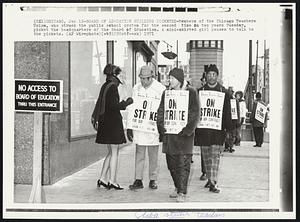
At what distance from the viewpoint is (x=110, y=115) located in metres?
5.83

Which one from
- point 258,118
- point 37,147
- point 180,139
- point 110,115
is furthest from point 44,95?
point 258,118

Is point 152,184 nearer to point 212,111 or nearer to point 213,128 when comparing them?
point 213,128

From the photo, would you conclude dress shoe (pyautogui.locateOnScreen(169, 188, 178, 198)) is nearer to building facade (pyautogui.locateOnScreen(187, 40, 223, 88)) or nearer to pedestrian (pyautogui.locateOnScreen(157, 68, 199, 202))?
pedestrian (pyautogui.locateOnScreen(157, 68, 199, 202))

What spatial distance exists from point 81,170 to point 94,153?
0.39m

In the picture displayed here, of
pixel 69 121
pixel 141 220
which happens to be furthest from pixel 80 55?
pixel 141 220

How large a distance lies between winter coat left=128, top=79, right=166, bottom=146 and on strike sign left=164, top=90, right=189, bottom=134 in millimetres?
432

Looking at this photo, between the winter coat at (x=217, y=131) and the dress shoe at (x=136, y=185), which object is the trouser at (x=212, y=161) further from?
the dress shoe at (x=136, y=185)

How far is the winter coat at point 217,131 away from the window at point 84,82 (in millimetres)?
1518

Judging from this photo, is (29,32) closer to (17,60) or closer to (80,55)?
(17,60)

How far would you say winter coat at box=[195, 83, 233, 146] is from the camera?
5789 mm

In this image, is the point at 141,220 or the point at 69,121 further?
the point at 69,121

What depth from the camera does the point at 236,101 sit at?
7.32m

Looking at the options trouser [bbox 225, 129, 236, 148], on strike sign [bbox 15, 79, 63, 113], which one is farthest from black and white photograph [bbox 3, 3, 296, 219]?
trouser [bbox 225, 129, 236, 148]

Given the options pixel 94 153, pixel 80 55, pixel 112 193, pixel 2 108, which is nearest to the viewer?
pixel 2 108
